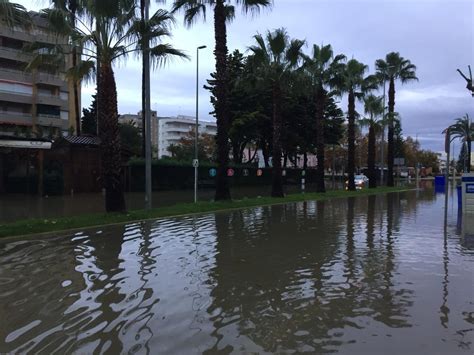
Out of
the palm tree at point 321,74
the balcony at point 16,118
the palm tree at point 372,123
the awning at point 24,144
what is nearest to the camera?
the awning at point 24,144

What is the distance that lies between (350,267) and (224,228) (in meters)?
6.35

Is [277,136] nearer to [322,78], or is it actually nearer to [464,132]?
[322,78]

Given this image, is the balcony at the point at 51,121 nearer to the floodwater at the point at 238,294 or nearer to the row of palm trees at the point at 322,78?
the row of palm trees at the point at 322,78

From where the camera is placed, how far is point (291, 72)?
28.6 meters

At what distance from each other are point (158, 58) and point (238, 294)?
491 inches

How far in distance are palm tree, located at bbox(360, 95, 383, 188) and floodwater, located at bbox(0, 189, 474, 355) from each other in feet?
103

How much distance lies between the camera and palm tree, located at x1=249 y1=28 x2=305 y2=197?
27.3 metres

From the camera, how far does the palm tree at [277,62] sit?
27.3 metres

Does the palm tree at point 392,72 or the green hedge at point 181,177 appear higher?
the palm tree at point 392,72

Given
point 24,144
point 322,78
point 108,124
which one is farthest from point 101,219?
point 322,78

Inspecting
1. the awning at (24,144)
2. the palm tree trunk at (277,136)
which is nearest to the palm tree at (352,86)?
the palm tree trunk at (277,136)

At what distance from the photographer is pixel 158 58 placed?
57.5 ft

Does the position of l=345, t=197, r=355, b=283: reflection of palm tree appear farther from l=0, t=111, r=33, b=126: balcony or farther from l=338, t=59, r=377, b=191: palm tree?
l=0, t=111, r=33, b=126: balcony

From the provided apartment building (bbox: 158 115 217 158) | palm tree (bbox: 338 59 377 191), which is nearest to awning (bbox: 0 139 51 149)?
palm tree (bbox: 338 59 377 191)
